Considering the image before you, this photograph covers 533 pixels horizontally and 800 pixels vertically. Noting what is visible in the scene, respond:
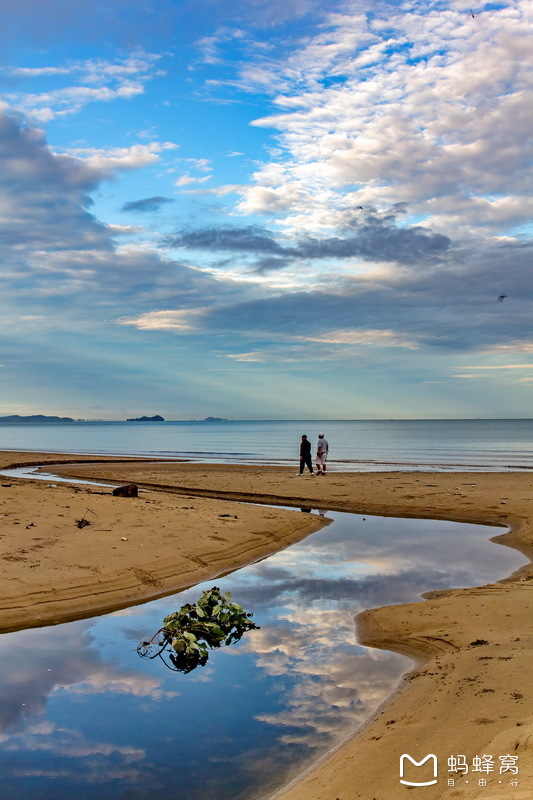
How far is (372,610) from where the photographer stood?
10016mm

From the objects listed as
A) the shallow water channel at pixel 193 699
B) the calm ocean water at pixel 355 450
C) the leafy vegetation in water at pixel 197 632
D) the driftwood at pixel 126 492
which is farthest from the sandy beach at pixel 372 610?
the calm ocean water at pixel 355 450

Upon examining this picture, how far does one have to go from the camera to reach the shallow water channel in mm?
5496

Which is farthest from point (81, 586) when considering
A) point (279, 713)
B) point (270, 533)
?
point (270, 533)

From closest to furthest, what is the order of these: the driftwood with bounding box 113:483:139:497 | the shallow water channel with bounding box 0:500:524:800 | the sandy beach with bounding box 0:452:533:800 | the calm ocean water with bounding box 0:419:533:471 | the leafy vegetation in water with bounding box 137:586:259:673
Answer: the sandy beach with bounding box 0:452:533:800
the shallow water channel with bounding box 0:500:524:800
the leafy vegetation in water with bounding box 137:586:259:673
the driftwood with bounding box 113:483:139:497
the calm ocean water with bounding box 0:419:533:471

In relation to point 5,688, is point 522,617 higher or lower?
higher

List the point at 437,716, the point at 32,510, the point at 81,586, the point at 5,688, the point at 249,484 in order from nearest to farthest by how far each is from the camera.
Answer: the point at 437,716 → the point at 5,688 → the point at 81,586 → the point at 32,510 → the point at 249,484

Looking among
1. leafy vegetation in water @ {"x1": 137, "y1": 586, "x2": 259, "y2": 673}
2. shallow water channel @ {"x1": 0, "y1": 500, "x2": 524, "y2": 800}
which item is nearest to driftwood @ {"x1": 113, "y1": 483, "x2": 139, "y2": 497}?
shallow water channel @ {"x1": 0, "y1": 500, "x2": 524, "y2": 800}

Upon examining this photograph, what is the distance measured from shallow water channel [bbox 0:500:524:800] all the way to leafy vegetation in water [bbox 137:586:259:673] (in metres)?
0.23

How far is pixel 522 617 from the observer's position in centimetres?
895

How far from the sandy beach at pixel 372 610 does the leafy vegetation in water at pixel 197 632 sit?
1.95 m

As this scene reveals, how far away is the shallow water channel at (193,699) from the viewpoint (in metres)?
5.50

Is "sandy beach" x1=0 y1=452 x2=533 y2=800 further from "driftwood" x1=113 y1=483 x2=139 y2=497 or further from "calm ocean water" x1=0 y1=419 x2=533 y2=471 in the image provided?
"calm ocean water" x1=0 y1=419 x2=533 y2=471

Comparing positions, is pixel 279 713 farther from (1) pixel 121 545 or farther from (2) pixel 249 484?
(2) pixel 249 484

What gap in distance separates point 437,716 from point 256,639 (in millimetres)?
3552
